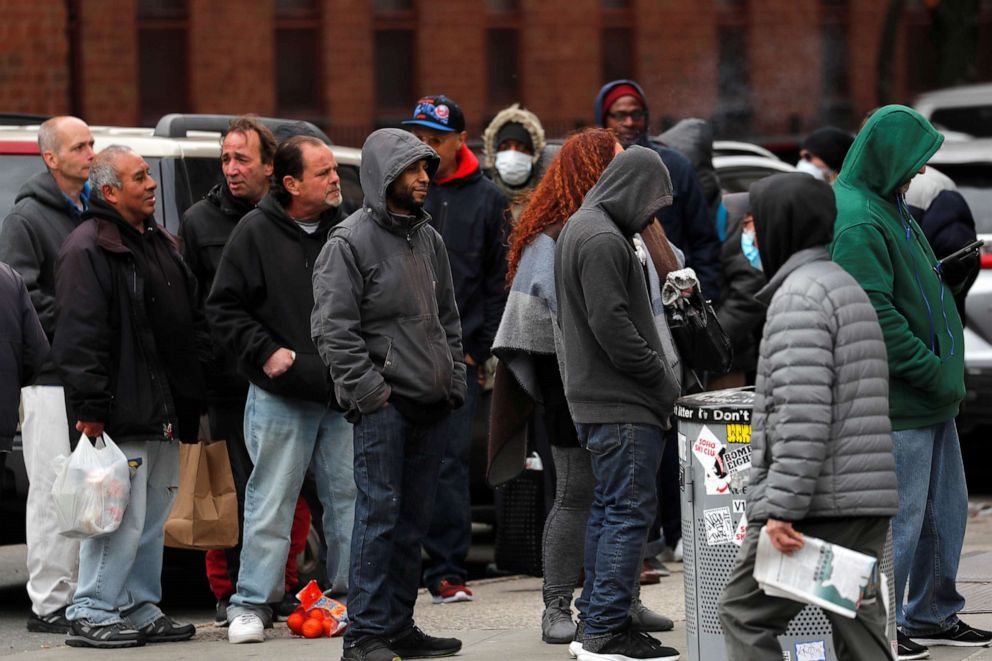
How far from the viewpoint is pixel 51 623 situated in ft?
26.1

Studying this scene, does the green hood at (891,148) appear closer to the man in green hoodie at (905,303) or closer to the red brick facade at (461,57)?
the man in green hoodie at (905,303)

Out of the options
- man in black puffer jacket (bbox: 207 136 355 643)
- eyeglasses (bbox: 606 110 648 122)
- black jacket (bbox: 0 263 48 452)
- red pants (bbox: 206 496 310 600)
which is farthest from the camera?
eyeglasses (bbox: 606 110 648 122)

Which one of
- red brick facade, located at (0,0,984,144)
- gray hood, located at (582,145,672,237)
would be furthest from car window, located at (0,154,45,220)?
red brick facade, located at (0,0,984,144)

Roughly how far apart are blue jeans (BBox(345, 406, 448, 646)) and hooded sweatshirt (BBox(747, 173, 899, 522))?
5.84ft

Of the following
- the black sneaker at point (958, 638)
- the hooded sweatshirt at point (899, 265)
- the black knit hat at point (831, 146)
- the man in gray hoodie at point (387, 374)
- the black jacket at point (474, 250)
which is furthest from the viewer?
the black knit hat at point (831, 146)

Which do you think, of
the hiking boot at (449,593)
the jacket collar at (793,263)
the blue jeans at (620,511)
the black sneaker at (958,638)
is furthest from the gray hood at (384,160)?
the black sneaker at (958,638)

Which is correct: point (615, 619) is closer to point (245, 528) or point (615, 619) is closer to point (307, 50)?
point (245, 528)

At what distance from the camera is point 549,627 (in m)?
7.28

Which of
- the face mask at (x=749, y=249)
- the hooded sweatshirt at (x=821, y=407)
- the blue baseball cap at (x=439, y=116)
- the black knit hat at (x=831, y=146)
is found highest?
the blue baseball cap at (x=439, y=116)

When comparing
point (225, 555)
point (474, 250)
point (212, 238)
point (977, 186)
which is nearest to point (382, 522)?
point (225, 555)

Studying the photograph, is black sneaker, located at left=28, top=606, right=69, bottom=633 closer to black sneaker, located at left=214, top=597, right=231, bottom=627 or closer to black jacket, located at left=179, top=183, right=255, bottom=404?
black sneaker, located at left=214, top=597, right=231, bottom=627

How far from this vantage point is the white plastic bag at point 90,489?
7.28 m

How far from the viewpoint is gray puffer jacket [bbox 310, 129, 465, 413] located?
668cm

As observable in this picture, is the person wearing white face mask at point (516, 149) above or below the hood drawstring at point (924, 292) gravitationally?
above
